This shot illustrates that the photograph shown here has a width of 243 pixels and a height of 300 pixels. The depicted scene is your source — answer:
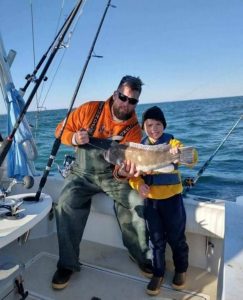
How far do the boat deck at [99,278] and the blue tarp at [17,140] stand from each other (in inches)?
34.3

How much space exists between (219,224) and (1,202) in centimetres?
186

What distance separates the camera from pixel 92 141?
2789 millimetres

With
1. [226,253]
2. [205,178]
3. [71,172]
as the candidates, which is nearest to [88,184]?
[71,172]

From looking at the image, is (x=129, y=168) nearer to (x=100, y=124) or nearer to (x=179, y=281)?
(x=100, y=124)

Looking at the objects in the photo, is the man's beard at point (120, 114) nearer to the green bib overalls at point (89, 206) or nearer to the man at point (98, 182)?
the man at point (98, 182)

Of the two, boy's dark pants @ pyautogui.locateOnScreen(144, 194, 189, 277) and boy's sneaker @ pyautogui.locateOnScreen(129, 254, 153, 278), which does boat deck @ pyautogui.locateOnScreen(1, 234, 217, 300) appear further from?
boy's dark pants @ pyautogui.locateOnScreen(144, 194, 189, 277)

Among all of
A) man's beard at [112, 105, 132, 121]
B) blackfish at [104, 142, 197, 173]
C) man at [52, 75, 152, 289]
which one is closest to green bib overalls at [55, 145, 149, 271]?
man at [52, 75, 152, 289]

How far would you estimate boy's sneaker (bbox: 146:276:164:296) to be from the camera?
258cm

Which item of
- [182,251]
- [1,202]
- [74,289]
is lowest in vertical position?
[74,289]

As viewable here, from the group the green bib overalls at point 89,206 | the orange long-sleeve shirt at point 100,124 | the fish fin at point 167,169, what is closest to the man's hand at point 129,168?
the fish fin at point 167,169

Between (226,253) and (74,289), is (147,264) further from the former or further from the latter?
(226,253)

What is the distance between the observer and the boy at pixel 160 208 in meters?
2.55

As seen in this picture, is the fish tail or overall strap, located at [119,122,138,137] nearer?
the fish tail

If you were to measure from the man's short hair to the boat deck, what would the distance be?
70.0 inches
